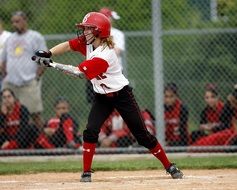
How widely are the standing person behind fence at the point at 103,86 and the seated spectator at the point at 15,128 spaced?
3.38m

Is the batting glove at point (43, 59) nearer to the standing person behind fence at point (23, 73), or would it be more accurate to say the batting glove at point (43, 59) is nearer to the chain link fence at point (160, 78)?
the chain link fence at point (160, 78)

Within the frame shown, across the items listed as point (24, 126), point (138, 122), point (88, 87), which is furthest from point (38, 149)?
point (138, 122)

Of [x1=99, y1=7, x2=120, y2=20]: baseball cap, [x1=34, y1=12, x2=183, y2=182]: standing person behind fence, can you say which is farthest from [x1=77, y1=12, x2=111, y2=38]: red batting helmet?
[x1=99, y1=7, x2=120, y2=20]: baseball cap

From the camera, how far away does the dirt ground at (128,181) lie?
7473 mm

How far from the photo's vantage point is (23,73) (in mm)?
11680

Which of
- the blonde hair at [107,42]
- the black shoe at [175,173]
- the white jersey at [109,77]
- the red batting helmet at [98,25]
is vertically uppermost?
the red batting helmet at [98,25]

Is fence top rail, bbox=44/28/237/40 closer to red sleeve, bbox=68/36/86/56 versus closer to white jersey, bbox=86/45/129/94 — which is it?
red sleeve, bbox=68/36/86/56

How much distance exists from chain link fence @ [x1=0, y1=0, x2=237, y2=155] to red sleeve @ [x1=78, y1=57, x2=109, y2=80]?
3.39 m

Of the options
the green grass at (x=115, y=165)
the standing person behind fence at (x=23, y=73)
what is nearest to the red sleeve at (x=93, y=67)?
the green grass at (x=115, y=165)

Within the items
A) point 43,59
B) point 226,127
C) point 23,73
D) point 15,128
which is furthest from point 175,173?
point 23,73

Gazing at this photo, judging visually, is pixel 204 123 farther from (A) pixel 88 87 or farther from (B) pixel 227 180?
(B) pixel 227 180

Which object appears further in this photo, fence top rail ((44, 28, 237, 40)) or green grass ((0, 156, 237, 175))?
fence top rail ((44, 28, 237, 40))

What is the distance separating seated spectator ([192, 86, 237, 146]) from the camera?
438 inches

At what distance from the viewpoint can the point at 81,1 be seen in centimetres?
1163
